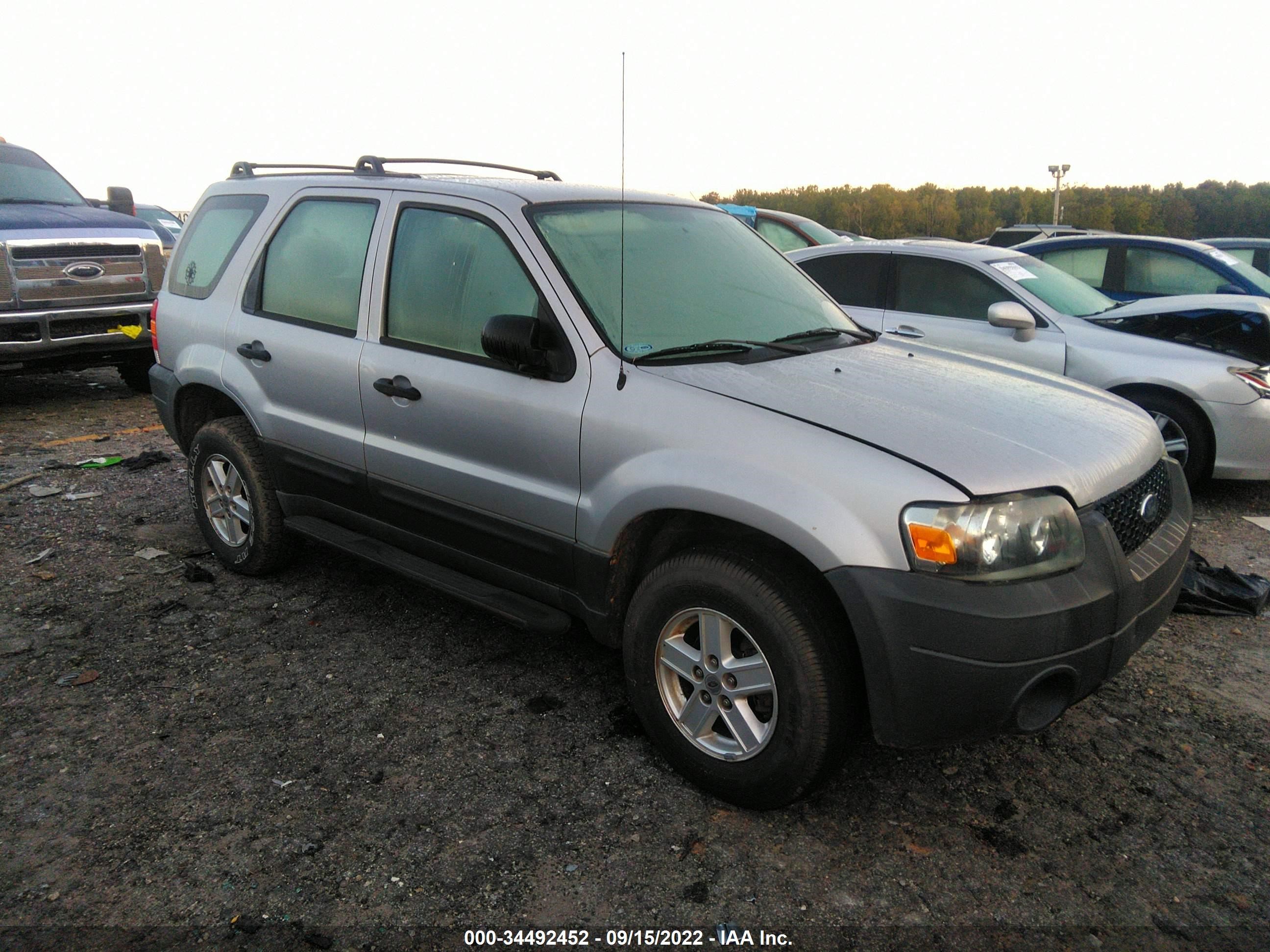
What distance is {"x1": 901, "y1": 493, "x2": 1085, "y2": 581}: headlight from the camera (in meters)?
2.39

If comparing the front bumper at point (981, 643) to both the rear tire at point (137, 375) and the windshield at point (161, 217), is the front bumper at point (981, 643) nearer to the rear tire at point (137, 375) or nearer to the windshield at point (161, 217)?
the rear tire at point (137, 375)

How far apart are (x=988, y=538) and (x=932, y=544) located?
15 centimetres

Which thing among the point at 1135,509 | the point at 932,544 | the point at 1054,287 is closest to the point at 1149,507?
the point at 1135,509

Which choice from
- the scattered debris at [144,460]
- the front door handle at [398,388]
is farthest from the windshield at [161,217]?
the front door handle at [398,388]

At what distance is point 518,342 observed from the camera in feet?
9.82

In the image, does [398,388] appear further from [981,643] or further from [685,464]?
[981,643]

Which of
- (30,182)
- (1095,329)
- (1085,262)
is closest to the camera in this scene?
(1095,329)

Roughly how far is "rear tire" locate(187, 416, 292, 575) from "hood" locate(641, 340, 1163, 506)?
221cm

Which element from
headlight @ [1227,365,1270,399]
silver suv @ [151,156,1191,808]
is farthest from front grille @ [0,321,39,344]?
headlight @ [1227,365,1270,399]

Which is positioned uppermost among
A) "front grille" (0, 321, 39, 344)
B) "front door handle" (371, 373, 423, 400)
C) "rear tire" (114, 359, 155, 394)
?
"front door handle" (371, 373, 423, 400)

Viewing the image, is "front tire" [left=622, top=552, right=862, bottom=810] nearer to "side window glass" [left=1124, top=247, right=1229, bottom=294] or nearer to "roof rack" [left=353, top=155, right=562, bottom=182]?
"roof rack" [left=353, top=155, right=562, bottom=182]

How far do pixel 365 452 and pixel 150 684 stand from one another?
1179mm

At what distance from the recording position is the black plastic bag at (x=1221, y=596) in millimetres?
4207

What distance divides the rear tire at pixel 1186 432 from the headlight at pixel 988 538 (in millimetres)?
3905
